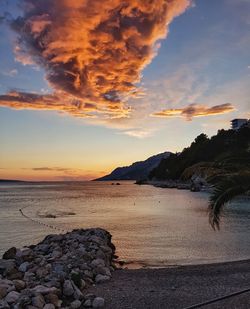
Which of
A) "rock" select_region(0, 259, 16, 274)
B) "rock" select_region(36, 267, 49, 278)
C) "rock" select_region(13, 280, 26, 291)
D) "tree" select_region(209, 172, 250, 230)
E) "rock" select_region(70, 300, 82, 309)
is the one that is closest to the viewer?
"rock" select_region(70, 300, 82, 309)

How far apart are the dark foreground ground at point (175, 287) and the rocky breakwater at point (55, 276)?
63cm

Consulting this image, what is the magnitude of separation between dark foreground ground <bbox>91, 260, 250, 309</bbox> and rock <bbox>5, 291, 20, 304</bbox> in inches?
97.4

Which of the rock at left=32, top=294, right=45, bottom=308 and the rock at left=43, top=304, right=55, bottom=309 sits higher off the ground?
the rock at left=32, top=294, right=45, bottom=308

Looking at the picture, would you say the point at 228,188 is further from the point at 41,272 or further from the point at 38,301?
the point at 41,272

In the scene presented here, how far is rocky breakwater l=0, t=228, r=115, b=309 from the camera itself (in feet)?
36.1

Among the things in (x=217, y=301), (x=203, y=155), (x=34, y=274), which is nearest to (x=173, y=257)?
(x=34, y=274)

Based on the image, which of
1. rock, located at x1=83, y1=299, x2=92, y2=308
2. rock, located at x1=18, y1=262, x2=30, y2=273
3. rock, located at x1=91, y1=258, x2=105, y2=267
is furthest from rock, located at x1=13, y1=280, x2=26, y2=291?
rock, located at x1=91, y1=258, x2=105, y2=267

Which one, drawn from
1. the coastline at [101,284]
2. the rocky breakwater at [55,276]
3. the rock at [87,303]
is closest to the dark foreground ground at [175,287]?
the coastline at [101,284]

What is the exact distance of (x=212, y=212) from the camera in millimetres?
12375

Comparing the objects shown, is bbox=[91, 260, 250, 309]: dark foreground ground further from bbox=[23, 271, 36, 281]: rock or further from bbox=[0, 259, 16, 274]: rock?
bbox=[0, 259, 16, 274]: rock

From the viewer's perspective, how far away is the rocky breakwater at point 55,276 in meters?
11.0

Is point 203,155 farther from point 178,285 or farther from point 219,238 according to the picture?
point 178,285

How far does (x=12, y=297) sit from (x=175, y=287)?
198 inches

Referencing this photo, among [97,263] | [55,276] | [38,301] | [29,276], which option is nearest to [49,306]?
[38,301]
